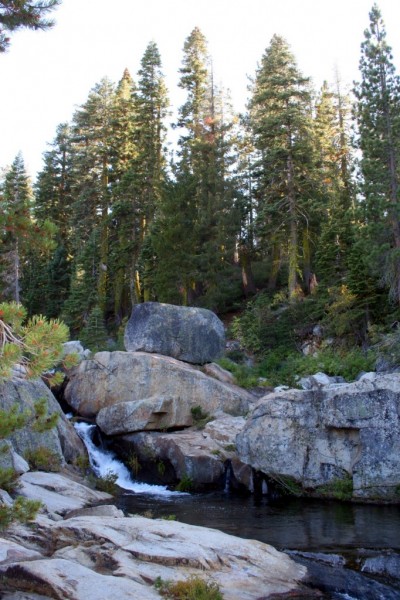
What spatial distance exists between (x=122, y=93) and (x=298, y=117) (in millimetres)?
17167

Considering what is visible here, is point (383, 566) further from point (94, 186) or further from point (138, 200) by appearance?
point (94, 186)

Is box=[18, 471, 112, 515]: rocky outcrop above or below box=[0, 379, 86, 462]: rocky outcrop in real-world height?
below

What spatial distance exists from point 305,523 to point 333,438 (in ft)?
11.1

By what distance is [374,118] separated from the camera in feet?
78.6

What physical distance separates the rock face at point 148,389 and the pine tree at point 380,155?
291 inches

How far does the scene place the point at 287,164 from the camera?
30.6 metres

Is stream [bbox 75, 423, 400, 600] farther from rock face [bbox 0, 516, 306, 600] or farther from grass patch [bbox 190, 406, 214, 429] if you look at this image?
grass patch [bbox 190, 406, 214, 429]

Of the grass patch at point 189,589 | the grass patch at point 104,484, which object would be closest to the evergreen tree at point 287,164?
the grass patch at point 104,484

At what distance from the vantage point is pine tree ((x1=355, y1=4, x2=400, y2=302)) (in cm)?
2252

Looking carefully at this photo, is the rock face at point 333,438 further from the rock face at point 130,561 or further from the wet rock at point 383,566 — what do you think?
the rock face at point 130,561

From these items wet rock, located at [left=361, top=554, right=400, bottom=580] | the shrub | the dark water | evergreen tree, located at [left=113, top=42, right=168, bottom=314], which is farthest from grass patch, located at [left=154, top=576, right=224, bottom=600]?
evergreen tree, located at [left=113, top=42, right=168, bottom=314]

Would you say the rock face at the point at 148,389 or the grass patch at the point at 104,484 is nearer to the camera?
the grass patch at the point at 104,484

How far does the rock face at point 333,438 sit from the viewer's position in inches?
589

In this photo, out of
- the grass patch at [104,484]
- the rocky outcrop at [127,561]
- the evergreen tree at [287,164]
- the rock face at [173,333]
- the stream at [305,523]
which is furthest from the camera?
the evergreen tree at [287,164]
